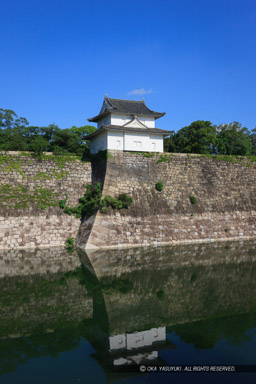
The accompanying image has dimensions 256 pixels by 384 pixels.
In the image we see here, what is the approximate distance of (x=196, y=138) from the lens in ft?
115

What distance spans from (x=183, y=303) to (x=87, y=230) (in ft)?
35.3

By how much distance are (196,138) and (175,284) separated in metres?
25.4

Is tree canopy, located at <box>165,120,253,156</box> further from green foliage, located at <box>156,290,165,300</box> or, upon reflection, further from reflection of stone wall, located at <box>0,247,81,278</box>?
green foliage, located at <box>156,290,165,300</box>

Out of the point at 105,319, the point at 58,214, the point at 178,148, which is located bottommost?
the point at 105,319

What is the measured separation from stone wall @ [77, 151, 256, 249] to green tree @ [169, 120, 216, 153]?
8.19m

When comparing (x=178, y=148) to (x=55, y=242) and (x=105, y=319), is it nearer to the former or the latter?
Answer: (x=55, y=242)

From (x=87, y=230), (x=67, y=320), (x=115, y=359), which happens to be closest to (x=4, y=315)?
(x=67, y=320)

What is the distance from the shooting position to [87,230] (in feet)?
65.1

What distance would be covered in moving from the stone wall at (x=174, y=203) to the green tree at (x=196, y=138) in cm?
819

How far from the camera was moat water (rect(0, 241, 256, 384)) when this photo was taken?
247 inches

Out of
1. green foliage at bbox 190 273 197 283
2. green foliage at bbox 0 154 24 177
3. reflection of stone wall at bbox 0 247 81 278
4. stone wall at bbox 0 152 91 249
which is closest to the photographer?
green foliage at bbox 190 273 197 283

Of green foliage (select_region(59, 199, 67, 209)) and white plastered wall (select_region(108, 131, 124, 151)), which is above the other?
white plastered wall (select_region(108, 131, 124, 151))

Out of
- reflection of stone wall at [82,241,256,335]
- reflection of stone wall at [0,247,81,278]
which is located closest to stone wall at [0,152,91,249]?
reflection of stone wall at [0,247,81,278]

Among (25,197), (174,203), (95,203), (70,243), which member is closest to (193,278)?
(95,203)
